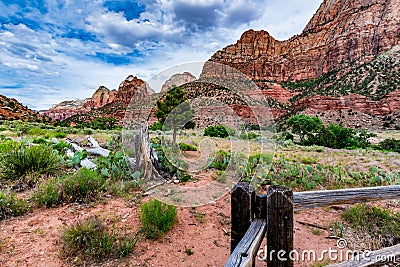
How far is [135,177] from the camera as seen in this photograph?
538 centimetres

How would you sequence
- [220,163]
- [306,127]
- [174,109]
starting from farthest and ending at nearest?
[306,127]
[220,163]
[174,109]

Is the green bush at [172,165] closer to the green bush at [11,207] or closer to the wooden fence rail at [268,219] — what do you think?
the green bush at [11,207]

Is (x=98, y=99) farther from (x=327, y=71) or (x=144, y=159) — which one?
(x=144, y=159)

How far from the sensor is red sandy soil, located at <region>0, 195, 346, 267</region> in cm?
280

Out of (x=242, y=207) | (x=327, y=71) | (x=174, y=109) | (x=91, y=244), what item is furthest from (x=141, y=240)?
(x=327, y=71)

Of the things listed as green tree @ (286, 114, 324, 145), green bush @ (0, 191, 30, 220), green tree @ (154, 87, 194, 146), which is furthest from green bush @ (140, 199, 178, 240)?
green tree @ (286, 114, 324, 145)

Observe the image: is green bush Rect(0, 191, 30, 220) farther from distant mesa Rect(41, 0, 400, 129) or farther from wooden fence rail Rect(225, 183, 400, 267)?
wooden fence rail Rect(225, 183, 400, 267)

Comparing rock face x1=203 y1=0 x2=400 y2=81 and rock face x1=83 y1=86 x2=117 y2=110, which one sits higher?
rock face x1=203 y1=0 x2=400 y2=81

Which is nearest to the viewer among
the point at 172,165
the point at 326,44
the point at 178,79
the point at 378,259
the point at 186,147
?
the point at 378,259

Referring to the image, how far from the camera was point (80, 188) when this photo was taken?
14.5ft

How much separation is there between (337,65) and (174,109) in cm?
7334

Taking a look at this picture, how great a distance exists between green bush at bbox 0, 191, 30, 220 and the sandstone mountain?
13.5 ft

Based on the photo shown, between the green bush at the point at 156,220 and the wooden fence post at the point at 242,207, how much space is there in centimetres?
169

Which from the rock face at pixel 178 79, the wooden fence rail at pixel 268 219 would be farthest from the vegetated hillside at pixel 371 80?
the wooden fence rail at pixel 268 219
